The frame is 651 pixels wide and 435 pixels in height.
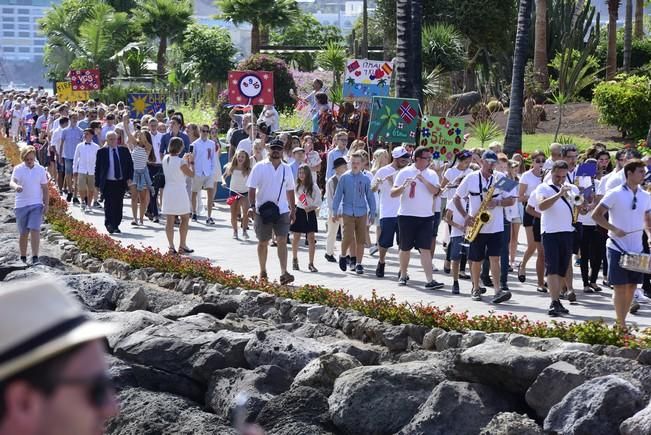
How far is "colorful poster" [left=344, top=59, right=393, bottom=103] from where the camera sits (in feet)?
78.6

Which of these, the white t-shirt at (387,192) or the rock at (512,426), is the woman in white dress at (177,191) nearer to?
the white t-shirt at (387,192)

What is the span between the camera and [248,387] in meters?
11.0

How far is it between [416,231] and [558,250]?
7.52 feet

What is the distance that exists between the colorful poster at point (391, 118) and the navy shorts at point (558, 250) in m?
7.00

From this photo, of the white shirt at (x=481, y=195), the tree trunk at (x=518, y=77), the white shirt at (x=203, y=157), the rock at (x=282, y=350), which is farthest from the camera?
the tree trunk at (x=518, y=77)

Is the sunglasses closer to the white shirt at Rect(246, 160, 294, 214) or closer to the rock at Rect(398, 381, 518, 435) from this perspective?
the rock at Rect(398, 381, 518, 435)

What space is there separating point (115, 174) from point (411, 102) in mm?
5077

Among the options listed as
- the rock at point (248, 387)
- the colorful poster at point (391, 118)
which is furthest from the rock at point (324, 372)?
the colorful poster at point (391, 118)

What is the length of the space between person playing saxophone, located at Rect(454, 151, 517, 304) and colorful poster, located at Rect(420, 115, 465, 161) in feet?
13.7

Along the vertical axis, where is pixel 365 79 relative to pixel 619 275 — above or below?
above

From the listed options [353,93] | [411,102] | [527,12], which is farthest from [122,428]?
[527,12]

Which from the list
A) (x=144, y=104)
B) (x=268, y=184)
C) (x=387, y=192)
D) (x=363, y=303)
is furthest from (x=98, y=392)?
(x=144, y=104)

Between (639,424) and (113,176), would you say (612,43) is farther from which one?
(639,424)

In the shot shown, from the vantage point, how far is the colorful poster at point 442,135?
18672mm
